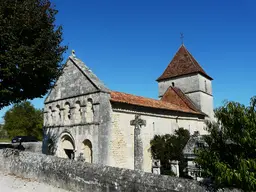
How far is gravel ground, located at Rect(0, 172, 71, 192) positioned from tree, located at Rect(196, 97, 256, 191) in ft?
18.9

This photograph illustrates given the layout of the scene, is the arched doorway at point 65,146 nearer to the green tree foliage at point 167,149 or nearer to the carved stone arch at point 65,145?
the carved stone arch at point 65,145

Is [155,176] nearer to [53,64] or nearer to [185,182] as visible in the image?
[185,182]

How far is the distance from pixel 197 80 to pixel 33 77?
68.9 feet

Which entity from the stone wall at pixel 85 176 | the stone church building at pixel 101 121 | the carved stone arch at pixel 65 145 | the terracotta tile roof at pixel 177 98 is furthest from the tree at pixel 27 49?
the terracotta tile roof at pixel 177 98

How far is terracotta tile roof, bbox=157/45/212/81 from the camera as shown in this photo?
28688mm

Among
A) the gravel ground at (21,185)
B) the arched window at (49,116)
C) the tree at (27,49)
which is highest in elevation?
the tree at (27,49)

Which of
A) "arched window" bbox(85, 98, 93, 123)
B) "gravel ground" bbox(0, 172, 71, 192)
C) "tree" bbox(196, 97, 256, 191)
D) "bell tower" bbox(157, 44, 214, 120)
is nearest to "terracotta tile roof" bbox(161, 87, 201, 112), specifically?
"bell tower" bbox(157, 44, 214, 120)

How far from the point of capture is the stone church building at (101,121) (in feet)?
48.1

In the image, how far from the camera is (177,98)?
26516mm

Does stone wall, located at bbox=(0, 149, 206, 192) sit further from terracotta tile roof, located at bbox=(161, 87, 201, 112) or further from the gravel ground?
terracotta tile roof, located at bbox=(161, 87, 201, 112)

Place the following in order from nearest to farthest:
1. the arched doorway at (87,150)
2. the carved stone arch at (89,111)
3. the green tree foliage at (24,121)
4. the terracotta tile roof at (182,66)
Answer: the arched doorway at (87,150) < the carved stone arch at (89,111) < the terracotta tile roof at (182,66) < the green tree foliage at (24,121)

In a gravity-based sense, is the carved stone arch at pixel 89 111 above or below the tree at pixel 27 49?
below

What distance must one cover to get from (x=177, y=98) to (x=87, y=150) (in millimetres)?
14383

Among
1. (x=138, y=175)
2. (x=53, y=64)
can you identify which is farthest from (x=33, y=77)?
(x=138, y=175)
